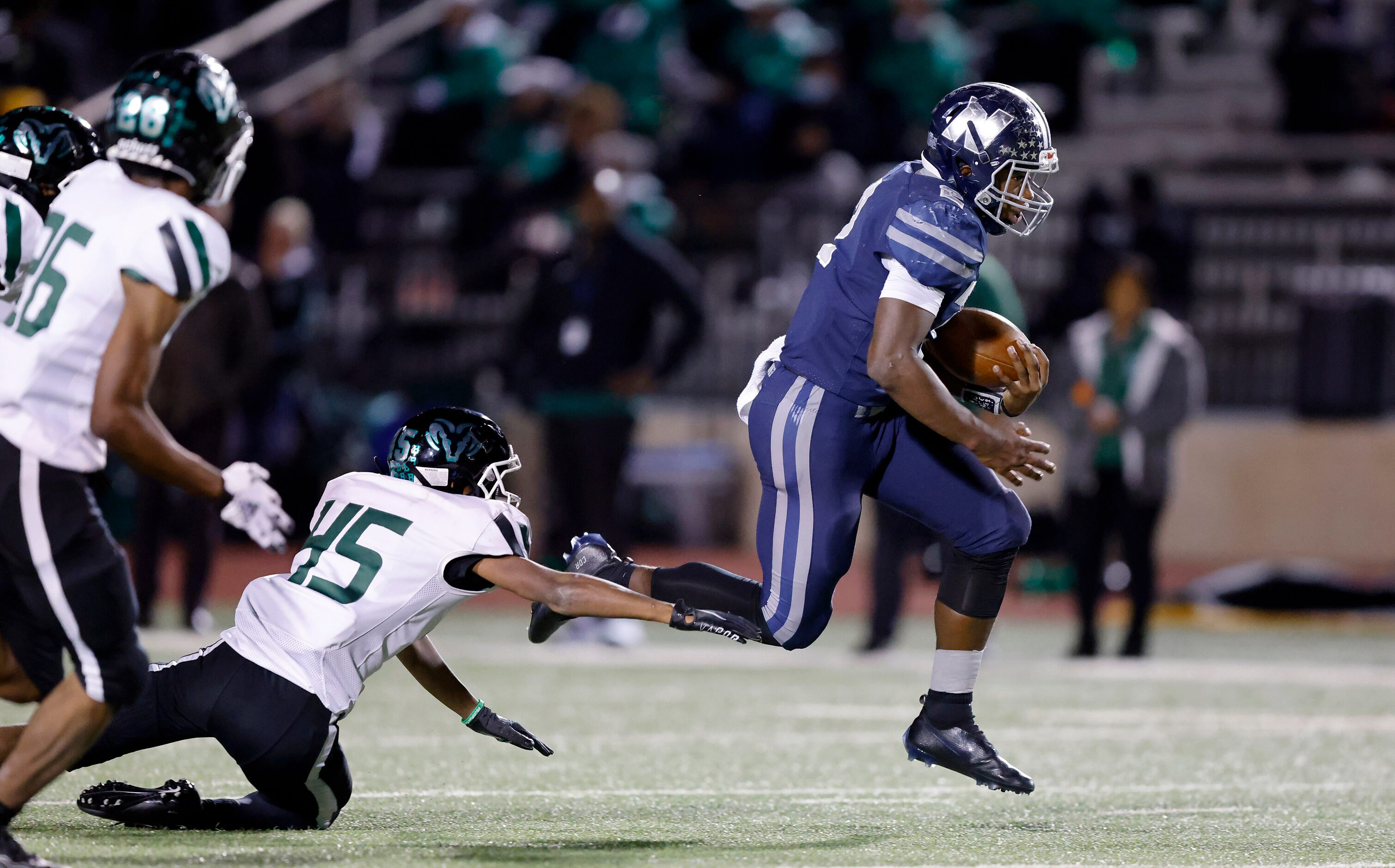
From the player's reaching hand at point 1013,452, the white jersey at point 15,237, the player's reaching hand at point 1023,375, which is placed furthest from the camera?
the player's reaching hand at point 1023,375

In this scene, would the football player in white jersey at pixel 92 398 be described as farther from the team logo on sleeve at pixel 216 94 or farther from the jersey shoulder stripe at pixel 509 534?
the jersey shoulder stripe at pixel 509 534

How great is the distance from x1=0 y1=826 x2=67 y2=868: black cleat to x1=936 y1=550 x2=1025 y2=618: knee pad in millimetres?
2298

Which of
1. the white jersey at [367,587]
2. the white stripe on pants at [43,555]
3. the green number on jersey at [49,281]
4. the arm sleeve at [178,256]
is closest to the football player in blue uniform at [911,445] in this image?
the white jersey at [367,587]

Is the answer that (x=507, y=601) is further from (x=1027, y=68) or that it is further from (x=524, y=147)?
(x=1027, y=68)

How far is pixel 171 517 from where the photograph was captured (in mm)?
12039

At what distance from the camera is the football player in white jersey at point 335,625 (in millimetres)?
4312

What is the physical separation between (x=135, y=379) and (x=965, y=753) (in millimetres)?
2223

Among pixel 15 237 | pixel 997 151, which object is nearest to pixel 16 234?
pixel 15 237

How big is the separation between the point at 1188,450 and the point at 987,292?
557 centimetres

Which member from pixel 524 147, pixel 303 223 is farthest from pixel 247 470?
pixel 524 147

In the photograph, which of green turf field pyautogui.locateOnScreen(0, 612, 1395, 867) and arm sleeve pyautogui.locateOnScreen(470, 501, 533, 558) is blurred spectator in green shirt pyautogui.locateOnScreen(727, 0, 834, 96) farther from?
arm sleeve pyautogui.locateOnScreen(470, 501, 533, 558)

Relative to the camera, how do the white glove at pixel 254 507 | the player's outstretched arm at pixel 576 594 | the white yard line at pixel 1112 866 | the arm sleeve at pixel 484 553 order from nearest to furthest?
the white glove at pixel 254 507
the white yard line at pixel 1112 866
the player's outstretched arm at pixel 576 594
the arm sleeve at pixel 484 553

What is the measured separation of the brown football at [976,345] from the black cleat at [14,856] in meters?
2.47

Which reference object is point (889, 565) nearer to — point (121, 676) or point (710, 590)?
point (710, 590)
